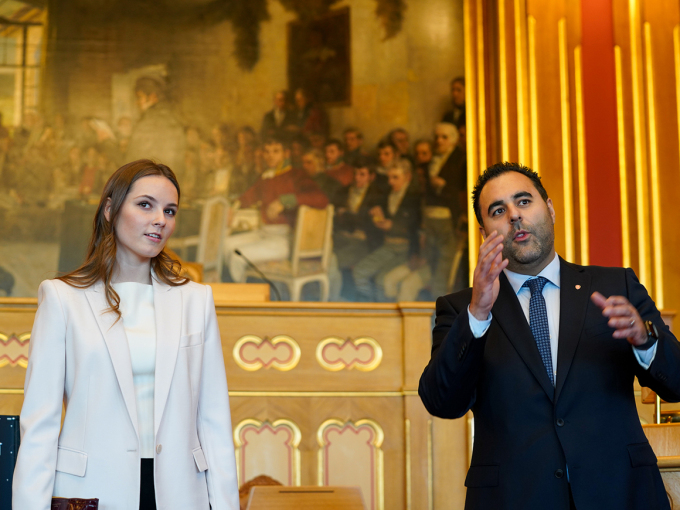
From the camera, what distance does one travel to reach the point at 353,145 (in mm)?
6754

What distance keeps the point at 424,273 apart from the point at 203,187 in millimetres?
2154

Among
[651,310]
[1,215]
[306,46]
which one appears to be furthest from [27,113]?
[651,310]

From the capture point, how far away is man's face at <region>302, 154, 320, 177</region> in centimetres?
670

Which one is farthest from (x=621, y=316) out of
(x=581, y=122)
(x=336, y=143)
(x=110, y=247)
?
(x=336, y=143)

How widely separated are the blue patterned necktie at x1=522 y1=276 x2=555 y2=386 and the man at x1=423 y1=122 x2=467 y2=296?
4.36 metres

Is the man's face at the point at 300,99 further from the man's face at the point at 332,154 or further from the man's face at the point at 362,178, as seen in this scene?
the man's face at the point at 362,178

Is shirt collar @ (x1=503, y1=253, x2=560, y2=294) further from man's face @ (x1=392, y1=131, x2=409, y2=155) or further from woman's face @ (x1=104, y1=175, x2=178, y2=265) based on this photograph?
man's face @ (x1=392, y1=131, x2=409, y2=155)

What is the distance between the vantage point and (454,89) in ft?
22.5

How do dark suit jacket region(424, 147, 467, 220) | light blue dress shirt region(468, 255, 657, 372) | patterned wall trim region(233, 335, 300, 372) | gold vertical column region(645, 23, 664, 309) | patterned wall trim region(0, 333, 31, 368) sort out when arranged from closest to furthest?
light blue dress shirt region(468, 255, 657, 372) → patterned wall trim region(0, 333, 31, 368) → patterned wall trim region(233, 335, 300, 372) → gold vertical column region(645, 23, 664, 309) → dark suit jacket region(424, 147, 467, 220)

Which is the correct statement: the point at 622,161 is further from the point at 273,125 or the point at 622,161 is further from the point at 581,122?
the point at 273,125

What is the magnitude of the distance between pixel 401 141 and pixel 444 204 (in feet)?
2.35

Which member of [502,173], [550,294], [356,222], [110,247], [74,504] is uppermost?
[356,222]

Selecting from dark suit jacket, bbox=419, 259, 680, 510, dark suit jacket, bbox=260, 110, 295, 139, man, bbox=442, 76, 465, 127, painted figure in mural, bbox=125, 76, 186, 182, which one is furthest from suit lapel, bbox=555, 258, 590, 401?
painted figure in mural, bbox=125, 76, 186, 182

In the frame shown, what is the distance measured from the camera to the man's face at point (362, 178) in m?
6.68
